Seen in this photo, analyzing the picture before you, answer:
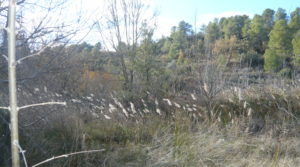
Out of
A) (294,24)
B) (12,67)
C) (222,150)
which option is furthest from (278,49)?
(12,67)

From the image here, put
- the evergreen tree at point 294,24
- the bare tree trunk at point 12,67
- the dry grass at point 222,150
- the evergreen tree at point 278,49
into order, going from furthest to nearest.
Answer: the evergreen tree at point 294,24 < the evergreen tree at point 278,49 < the dry grass at point 222,150 < the bare tree trunk at point 12,67

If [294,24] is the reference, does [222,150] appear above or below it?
below

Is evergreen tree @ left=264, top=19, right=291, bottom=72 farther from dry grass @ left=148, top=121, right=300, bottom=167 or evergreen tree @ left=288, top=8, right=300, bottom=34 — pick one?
dry grass @ left=148, top=121, right=300, bottom=167

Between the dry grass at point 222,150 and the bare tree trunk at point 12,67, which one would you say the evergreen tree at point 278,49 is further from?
the bare tree trunk at point 12,67

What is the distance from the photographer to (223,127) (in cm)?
490

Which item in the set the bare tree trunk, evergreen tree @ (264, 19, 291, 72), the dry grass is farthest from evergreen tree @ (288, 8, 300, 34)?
the bare tree trunk

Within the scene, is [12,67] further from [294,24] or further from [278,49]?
[294,24]

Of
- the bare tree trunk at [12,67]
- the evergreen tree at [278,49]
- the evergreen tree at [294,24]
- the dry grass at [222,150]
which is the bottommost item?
the dry grass at [222,150]

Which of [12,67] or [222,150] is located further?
[222,150]

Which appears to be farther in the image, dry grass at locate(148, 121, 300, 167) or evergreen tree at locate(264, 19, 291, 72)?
evergreen tree at locate(264, 19, 291, 72)

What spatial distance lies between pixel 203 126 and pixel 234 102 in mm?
2336

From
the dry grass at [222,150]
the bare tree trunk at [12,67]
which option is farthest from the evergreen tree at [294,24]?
the bare tree trunk at [12,67]

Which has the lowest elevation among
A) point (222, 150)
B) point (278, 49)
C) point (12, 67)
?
point (222, 150)

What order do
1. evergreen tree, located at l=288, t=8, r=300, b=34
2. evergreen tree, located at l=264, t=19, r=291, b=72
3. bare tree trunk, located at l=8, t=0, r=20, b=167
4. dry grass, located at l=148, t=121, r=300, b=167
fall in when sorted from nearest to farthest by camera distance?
bare tree trunk, located at l=8, t=0, r=20, b=167
dry grass, located at l=148, t=121, r=300, b=167
evergreen tree, located at l=264, t=19, r=291, b=72
evergreen tree, located at l=288, t=8, r=300, b=34
